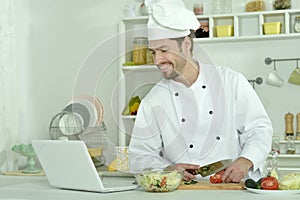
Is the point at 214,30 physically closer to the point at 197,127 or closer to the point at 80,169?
the point at 197,127

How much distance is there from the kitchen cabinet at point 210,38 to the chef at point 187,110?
131cm

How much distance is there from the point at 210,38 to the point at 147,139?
1651mm

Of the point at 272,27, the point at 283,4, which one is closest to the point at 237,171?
the point at 272,27

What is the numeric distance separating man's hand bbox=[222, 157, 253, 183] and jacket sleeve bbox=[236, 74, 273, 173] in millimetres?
37

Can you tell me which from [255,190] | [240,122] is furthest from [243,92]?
[255,190]

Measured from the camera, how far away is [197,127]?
2.71m

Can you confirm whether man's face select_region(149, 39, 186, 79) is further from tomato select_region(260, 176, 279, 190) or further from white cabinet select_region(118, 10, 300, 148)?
white cabinet select_region(118, 10, 300, 148)

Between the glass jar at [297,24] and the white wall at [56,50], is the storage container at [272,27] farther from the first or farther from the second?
the white wall at [56,50]

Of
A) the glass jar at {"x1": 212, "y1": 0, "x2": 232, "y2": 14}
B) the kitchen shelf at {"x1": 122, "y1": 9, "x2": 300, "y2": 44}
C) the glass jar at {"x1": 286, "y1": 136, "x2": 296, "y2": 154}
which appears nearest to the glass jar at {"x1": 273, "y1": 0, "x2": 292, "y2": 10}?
the kitchen shelf at {"x1": 122, "y1": 9, "x2": 300, "y2": 44}

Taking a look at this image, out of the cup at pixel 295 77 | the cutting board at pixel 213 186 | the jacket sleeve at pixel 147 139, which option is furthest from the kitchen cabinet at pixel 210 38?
the cutting board at pixel 213 186

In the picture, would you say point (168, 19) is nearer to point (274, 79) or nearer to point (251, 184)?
point (251, 184)

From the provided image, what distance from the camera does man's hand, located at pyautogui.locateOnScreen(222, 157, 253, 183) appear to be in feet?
7.02

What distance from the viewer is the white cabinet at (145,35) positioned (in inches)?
156

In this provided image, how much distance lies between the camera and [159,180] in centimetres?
194
